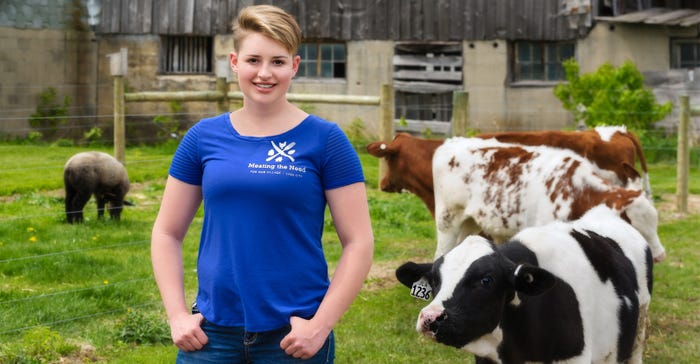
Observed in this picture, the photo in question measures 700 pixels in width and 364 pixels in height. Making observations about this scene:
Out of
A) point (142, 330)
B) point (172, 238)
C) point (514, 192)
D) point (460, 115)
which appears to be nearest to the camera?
point (172, 238)

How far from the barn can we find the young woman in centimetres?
1868

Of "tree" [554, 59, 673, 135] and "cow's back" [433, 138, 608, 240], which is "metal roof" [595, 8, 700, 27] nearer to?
"tree" [554, 59, 673, 135]

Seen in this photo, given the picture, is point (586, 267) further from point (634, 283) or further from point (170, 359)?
point (170, 359)

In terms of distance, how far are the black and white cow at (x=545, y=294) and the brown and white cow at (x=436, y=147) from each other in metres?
3.65

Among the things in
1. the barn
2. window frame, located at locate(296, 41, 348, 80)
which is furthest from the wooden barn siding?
window frame, located at locate(296, 41, 348, 80)

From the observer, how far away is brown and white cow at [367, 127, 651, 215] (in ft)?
31.8

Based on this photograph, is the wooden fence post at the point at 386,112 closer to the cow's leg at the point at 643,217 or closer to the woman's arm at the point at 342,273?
the cow's leg at the point at 643,217

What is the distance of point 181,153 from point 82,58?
822 inches

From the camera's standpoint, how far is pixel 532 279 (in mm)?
4500

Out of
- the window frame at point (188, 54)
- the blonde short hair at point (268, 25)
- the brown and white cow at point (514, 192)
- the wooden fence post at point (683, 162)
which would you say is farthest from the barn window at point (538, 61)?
the blonde short hair at point (268, 25)

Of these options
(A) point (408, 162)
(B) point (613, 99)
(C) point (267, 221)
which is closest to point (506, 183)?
(A) point (408, 162)

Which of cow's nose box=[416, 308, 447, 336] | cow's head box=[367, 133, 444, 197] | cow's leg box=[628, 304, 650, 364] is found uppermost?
cow's head box=[367, 133, 444, 197]

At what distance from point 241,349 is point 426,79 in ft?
65.1

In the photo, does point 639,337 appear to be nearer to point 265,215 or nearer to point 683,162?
point 265,215
